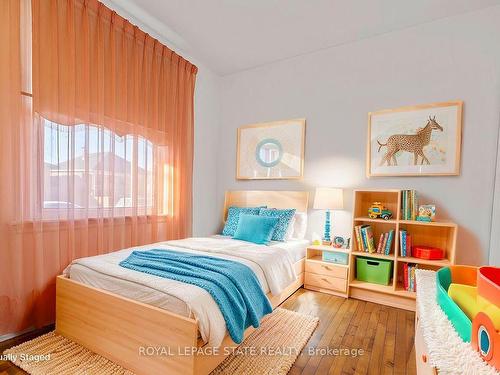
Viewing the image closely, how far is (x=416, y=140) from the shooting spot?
2.59 meters

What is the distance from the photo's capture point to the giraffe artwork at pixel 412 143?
2.54 meters

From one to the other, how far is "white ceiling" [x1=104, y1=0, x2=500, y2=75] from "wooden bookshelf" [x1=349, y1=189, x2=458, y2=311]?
1789 millimetres

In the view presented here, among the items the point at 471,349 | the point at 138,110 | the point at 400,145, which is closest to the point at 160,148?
the point at 138,110

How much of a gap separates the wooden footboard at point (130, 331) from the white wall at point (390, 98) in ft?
7.27

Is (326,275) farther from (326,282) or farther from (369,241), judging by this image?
(369,241)

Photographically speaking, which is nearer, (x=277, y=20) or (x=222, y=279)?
(x=222, y=279)

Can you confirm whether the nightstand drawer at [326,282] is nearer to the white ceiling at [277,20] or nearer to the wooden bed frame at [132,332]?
the wooden bed frame at [132,332]

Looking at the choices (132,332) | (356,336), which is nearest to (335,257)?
(356,336)

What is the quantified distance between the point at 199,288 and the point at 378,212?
2.05 metres

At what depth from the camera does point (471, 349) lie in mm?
641

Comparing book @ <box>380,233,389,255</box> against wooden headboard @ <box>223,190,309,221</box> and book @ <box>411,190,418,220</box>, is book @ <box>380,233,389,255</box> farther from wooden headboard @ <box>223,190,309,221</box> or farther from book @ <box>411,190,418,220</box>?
wooden headboard @ <box>223,190,309,221</box>

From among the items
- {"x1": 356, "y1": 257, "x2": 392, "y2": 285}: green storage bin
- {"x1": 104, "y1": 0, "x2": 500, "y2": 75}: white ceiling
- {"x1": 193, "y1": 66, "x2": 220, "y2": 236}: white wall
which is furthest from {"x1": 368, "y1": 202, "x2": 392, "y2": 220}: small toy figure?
{"x1": 193, "y1": 66, "x2": 220, "y2": 236}: white wall

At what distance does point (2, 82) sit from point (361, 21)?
3164 millimetres

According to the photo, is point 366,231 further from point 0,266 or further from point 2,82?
point 2,82
